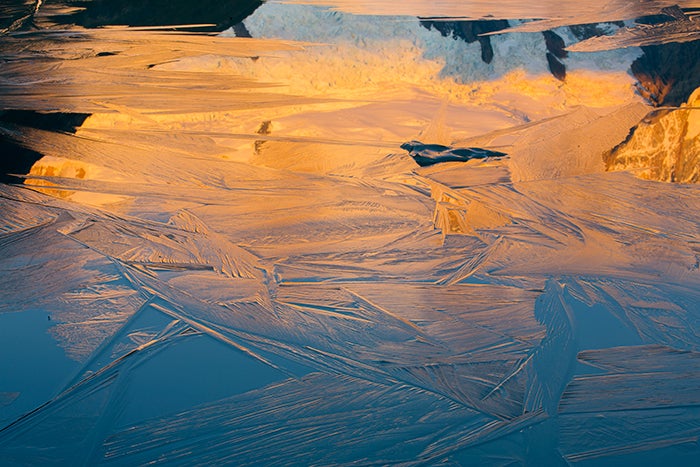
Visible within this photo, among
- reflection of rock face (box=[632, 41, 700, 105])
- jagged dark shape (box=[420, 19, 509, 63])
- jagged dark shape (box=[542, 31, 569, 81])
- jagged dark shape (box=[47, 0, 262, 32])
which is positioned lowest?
reflection of rock face (box=[632, 41, 700, 105])

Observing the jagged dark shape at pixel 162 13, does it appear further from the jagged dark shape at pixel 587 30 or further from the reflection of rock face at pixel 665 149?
the reflection of rock face at pixel 665 149

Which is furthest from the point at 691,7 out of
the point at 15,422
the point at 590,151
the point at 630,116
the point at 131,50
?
the point at 15,422

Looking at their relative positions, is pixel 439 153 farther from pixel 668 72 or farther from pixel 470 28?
pixel 668 72

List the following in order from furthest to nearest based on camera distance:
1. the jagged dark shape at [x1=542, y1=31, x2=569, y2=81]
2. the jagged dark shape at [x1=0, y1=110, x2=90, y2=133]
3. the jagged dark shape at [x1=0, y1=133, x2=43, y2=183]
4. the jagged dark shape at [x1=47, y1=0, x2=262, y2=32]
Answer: the jagged dark shape at [x1=47, y1=0, x2=262, y2=32], the jagged dark shape at [x1=542, y1=31, x2=569, y2=81], the jagged dark shape at [x1=0, y1=110, x2=90, y2=133], the jagged dark shape at [x1=0, y1=133, x2=43, y2=183]

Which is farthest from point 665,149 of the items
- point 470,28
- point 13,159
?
point 13,159

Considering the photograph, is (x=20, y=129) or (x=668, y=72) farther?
(x=668, y=72)

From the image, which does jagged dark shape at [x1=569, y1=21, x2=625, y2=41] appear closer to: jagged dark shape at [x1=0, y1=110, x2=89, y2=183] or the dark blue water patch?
jagged dark shape at [x1=0, y1=110, x2=89, y2=183]

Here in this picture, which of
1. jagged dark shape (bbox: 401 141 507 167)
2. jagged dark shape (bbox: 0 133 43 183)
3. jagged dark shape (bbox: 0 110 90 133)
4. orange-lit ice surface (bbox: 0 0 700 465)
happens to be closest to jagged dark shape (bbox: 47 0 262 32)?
orange-lit ice surface (bbox: 0 0 700 465)
